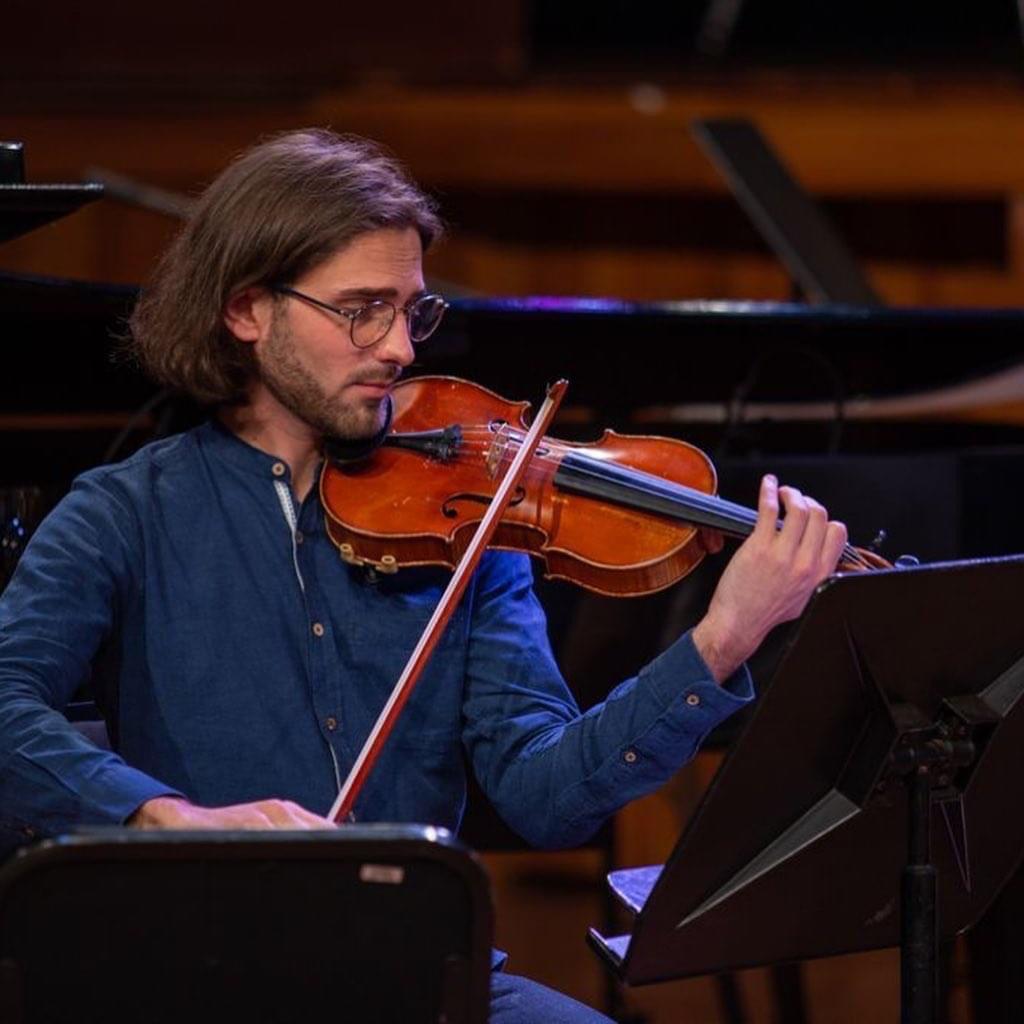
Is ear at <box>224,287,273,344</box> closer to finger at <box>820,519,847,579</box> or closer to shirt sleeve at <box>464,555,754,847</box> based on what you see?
shirt sleeve at <box>464,555,754,847</box>

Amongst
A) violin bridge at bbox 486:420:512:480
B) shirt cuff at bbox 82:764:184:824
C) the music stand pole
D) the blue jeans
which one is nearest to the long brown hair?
violin bridge at bbox 486:420:512:480

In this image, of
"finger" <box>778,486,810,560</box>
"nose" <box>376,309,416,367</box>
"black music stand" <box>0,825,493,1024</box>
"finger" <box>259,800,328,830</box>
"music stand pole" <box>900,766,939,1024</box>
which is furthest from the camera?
"nose" <box>376,309,416,367</box>

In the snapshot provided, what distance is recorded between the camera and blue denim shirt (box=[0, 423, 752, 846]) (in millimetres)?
1853

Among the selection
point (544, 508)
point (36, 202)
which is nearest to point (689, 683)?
point (544, 508)

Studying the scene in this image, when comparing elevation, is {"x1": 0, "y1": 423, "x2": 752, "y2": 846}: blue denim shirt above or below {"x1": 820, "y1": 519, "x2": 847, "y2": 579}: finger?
below

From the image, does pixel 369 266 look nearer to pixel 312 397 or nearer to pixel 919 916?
pixel 312 397

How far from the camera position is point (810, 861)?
1.68 meters

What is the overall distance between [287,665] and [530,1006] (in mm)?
426

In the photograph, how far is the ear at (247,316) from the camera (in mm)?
2049

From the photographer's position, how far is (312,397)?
6.53 ft

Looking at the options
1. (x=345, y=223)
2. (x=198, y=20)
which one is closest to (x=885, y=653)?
(x=345, y=223)

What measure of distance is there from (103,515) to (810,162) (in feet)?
13.2

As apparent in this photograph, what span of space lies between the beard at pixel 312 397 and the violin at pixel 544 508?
50 mm

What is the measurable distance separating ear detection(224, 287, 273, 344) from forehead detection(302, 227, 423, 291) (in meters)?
0.08
